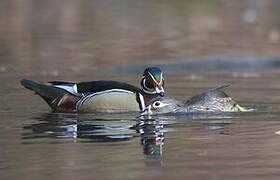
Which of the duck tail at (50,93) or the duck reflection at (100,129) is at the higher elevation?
the duck tail at (50,93)

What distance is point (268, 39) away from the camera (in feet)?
72.7

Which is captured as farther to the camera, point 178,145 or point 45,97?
point 45,97

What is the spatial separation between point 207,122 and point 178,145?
63.8 inches

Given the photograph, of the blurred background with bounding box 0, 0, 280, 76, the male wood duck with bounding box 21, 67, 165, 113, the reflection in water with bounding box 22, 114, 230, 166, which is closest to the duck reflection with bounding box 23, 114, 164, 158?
the reflection in water with bounding box 22, 114, 230, 166

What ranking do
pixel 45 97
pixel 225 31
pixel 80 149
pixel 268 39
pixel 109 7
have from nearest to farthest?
pixel 80 149
pixel 45 97
pixel 268 39
pixel 225 31
pixel 109 7

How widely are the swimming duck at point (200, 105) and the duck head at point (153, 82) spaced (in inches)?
3.4

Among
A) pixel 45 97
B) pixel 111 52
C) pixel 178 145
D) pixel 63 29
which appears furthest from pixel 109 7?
pixel 178 145

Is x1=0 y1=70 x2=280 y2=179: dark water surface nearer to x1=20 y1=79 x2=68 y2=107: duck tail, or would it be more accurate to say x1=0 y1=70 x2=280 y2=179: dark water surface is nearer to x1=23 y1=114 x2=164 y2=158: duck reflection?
x1=23 y1=114 x2=164 y2=158: duck reflection

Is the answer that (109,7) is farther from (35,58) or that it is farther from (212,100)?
(212,100)

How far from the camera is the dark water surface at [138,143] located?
8305mm

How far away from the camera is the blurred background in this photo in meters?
18.2

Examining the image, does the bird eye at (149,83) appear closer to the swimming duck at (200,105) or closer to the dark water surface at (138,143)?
the swimming duck at (200,105)

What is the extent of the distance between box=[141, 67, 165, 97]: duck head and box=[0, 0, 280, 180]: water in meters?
0.29

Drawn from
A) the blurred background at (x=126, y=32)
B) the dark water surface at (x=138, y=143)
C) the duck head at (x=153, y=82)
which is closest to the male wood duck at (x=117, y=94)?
the duck head at (x=153, y=82)
